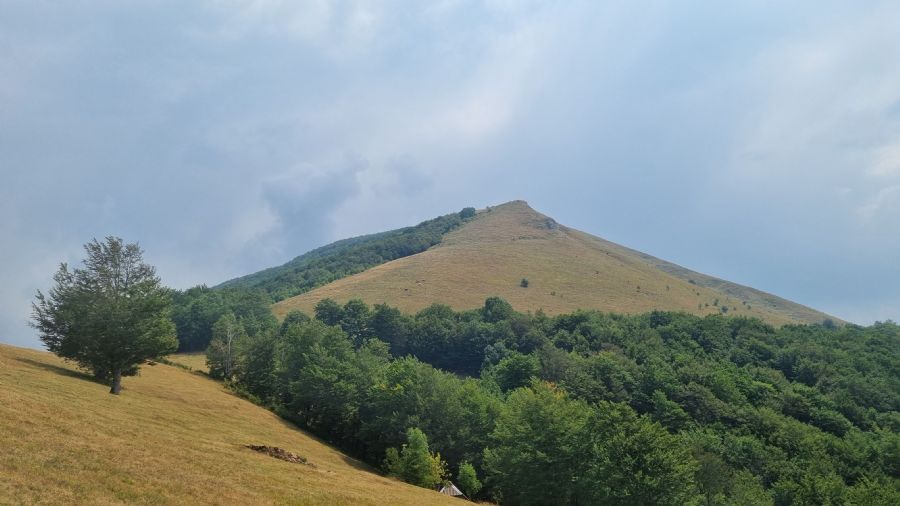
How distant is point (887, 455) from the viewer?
7575 cm

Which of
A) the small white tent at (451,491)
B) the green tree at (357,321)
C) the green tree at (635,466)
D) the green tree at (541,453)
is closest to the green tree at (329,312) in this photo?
the green tree at (357,321)

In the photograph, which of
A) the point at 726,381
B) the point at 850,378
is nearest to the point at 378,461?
the point at 726,381

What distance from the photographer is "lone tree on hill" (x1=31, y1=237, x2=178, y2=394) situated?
50.8 metres

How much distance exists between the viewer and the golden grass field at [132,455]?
2302 cm

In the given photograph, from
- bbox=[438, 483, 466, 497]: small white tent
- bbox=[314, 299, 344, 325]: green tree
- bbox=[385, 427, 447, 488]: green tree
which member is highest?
bbox=[314, 299, 344, 325]: green tree

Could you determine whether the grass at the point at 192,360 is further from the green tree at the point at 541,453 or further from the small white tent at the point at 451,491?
the green tree at the point at 541,453

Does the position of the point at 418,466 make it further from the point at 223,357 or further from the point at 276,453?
the point at 223,357

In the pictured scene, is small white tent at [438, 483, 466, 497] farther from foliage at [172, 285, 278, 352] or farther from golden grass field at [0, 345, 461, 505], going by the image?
foliage at [172, 285, 278, 352]

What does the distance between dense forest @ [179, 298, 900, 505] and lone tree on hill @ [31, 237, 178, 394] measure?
25.7 metres

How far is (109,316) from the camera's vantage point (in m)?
51.5

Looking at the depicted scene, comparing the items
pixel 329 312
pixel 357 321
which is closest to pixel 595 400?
pixel 357 321


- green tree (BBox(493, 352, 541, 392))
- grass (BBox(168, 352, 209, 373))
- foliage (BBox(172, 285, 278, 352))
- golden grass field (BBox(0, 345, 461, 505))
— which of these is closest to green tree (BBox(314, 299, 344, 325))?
foliage (BBox(172, 285, 278, 352))

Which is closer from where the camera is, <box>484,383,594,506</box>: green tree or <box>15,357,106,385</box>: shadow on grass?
<box>15,357,106,385</box>: shadow on grass

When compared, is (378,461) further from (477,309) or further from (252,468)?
(477,309)
